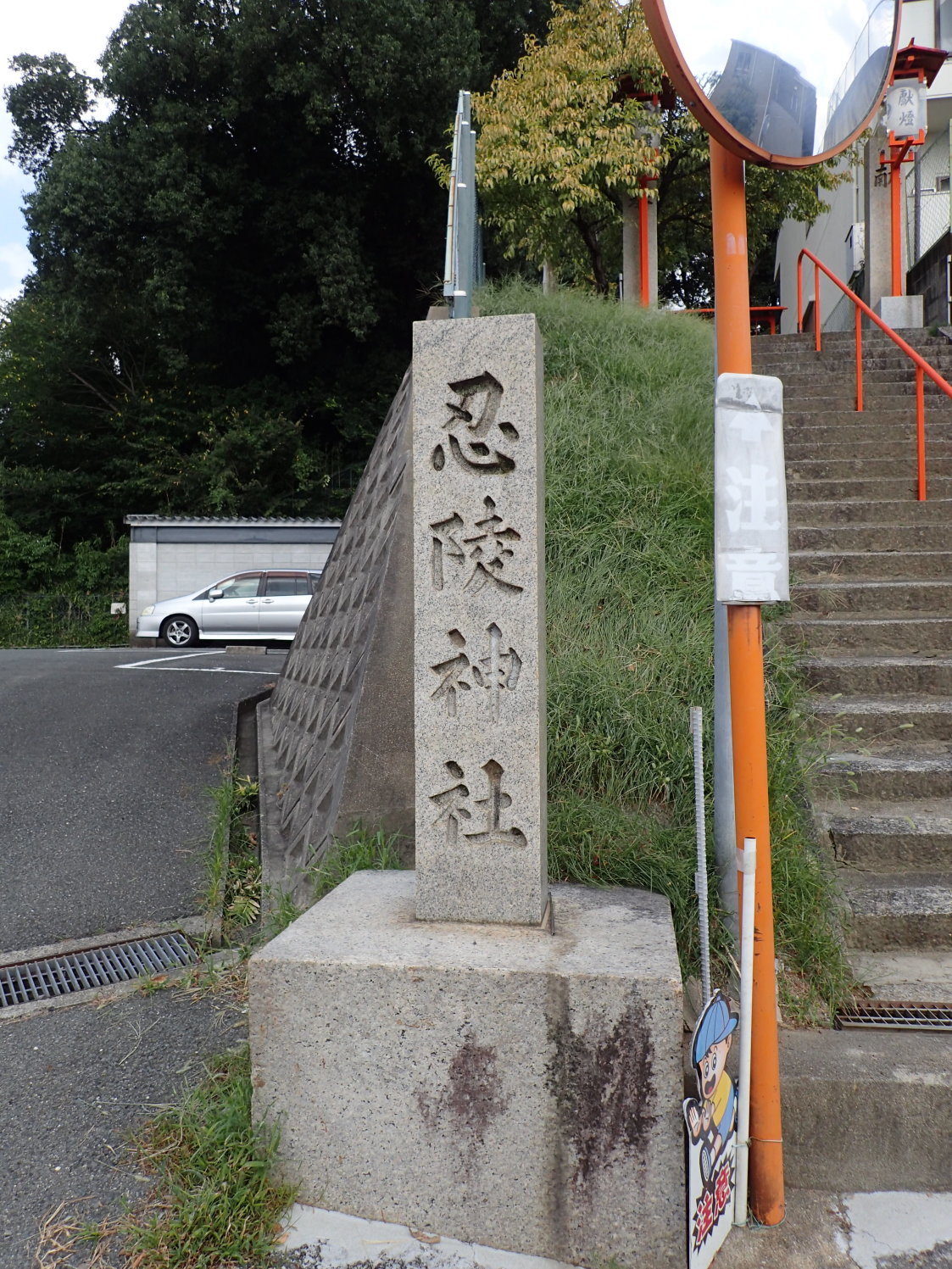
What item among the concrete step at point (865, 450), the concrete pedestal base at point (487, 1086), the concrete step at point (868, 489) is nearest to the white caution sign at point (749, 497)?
the concrete pedestal base at point (487, 1086)

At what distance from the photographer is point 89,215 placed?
736 inches

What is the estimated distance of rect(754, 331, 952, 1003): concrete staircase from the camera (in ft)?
10.5

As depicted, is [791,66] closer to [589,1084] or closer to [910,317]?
[589,1084]

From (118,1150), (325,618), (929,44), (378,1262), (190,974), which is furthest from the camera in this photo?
(929,44)

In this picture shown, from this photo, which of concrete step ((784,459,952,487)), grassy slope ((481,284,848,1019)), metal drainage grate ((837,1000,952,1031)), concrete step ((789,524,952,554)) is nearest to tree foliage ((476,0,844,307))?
grassy slope ((481,284,848,1019))

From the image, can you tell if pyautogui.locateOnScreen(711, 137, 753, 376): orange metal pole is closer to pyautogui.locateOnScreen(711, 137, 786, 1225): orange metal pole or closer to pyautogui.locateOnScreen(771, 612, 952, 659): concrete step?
pyautogui.locateOnScreen(711, 137, 786, 1225): orange metal pole

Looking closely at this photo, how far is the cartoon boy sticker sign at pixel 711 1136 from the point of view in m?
1.99

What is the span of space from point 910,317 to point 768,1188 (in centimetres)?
1307

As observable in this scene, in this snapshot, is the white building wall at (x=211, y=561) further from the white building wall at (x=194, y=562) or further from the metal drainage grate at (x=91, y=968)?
the metal drainage grate at (x=91, y=968)

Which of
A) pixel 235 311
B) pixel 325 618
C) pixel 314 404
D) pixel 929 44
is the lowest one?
pixel 325 618

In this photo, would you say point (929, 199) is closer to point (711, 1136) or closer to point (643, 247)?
point (643, 247)

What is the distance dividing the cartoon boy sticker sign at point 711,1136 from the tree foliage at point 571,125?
11504mm

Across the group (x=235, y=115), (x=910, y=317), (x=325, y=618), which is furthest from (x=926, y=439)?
(x=235, y=115)

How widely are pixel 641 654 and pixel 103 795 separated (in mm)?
3437
